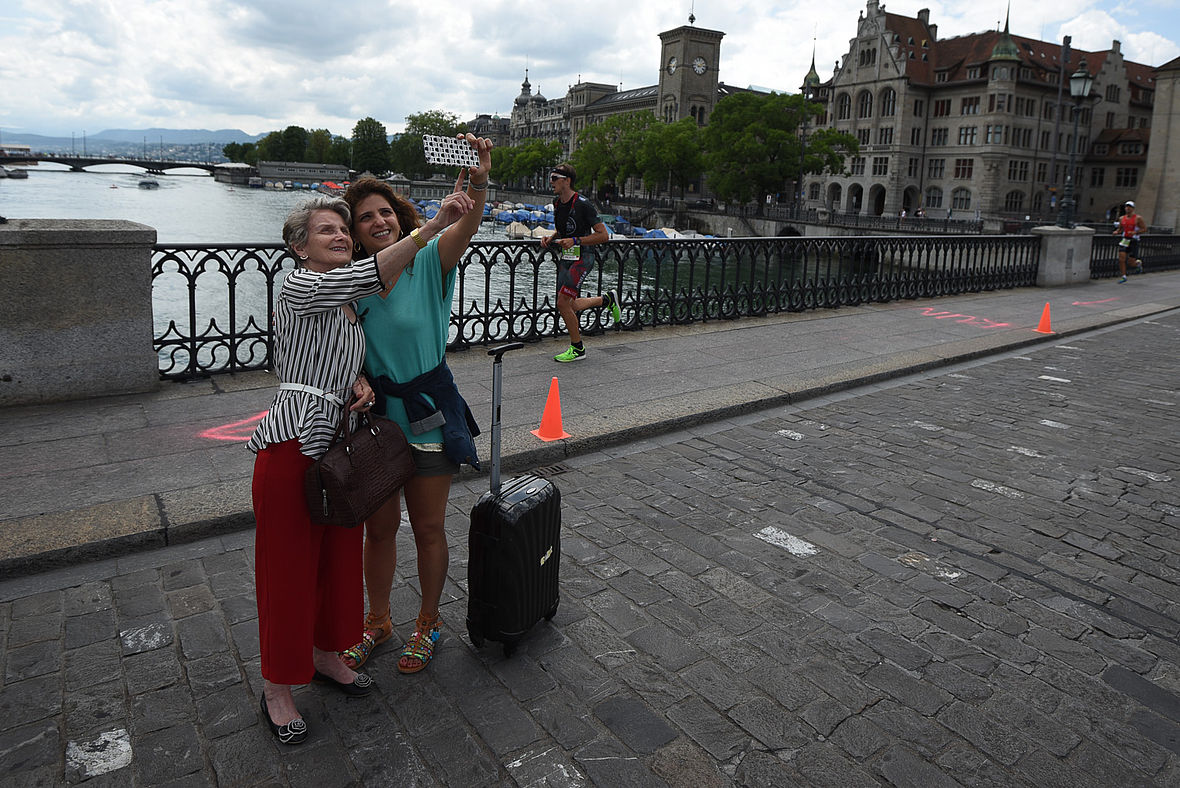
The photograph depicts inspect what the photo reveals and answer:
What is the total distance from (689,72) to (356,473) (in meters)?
118

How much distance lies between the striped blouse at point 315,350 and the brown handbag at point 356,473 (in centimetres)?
9

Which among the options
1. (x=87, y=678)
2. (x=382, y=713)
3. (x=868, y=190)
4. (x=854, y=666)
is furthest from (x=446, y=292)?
(x=868, y=190)

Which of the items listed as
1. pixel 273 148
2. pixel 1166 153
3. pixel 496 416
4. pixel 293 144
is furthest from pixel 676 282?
pixel 273 148

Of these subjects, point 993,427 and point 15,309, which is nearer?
point 15,309

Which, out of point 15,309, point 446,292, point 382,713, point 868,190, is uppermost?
point 868,190

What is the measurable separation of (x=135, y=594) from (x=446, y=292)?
2.21 metres

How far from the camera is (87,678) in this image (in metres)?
3.24

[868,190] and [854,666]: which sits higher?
[868,190]

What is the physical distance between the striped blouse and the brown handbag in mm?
93

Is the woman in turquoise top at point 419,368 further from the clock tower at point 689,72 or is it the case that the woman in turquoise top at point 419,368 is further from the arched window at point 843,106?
the clock tower at point 689,72

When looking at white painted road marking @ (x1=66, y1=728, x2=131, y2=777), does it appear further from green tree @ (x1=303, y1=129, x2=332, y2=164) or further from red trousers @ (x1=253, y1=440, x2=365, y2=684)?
green tree @ (x1=303, y1=129, x2=332, y2=164)

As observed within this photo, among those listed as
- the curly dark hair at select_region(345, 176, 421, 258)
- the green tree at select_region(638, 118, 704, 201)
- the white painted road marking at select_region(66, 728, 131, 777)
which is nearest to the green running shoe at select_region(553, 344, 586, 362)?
the curly dark hair at select_region(345, 176, 421, 258)

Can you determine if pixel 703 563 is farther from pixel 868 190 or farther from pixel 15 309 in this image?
pixel 868 190

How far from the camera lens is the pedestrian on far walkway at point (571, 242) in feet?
29.2
